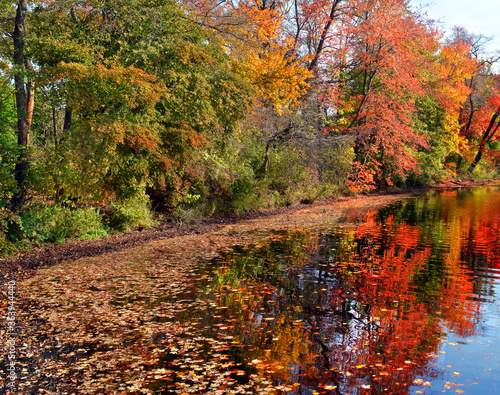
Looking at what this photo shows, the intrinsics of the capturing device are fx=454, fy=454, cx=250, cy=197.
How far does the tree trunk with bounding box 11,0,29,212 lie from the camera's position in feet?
40.8

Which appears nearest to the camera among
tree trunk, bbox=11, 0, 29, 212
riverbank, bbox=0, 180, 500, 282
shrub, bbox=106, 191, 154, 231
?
riverbank, bbox=0, 180, 500, 282

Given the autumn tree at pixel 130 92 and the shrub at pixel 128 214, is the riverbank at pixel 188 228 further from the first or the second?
the autumn tree at pixel 130 92

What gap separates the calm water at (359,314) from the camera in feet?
18.1

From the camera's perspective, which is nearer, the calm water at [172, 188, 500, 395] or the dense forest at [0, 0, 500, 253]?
the calm water at [172, 188, 500, 395]

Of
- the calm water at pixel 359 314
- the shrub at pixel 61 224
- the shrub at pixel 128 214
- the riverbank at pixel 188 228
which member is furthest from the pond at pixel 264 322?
the shrub at pixel 128 214

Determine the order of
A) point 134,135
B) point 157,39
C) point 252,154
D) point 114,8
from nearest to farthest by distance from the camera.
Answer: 1. point 134,135
2. point 114,8
3. point 157,39
4. point 252,154

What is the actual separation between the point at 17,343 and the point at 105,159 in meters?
7.59

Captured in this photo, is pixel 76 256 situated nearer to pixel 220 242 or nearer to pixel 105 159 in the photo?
pixel 105 159

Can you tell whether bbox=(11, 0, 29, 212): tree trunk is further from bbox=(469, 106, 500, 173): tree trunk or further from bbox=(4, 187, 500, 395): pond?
bbox=(469, 106, 500, 173): tree trunk

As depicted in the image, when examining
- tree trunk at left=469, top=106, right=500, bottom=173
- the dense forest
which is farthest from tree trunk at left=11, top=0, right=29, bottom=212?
tree trunk at left=469, top=106, right=500, bottom=173

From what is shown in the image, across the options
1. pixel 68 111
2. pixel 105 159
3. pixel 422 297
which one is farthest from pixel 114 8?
pixel 422 297

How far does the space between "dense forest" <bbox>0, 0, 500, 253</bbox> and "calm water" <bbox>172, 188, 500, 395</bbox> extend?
15.2 ft

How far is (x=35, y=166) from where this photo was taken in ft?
41.5

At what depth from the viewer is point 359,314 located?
7.62 m
